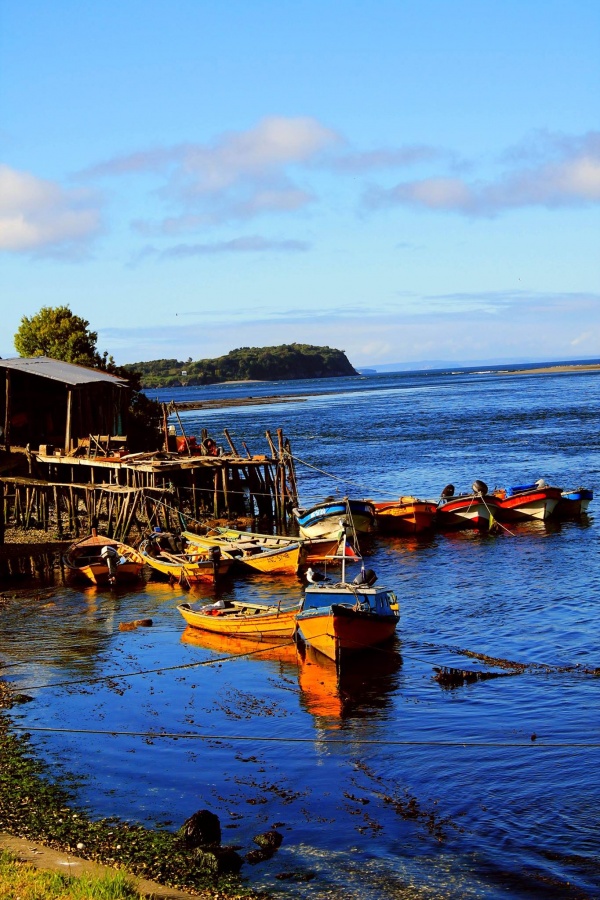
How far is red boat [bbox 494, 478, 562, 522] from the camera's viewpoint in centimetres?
4366

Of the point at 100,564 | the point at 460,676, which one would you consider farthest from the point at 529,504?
the point at 460,676

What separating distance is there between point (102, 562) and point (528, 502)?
64.8 ft

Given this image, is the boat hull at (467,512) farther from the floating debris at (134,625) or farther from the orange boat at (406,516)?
the floating debris at (134,625)

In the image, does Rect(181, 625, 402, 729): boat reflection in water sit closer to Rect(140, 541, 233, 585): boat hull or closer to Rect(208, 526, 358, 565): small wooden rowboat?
Rect(140, 541, 233, 585): boat hull

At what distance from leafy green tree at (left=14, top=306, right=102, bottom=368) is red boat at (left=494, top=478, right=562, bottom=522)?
3399 cm

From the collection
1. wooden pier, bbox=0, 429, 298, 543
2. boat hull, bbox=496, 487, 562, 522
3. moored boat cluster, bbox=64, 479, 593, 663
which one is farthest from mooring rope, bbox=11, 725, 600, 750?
boat hull, bbox=496, 487, 562, 522

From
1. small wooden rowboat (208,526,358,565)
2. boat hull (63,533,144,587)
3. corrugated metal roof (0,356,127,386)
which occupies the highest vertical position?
corrugated metal roof (0,356,127,386)

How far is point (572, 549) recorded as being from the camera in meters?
38.3

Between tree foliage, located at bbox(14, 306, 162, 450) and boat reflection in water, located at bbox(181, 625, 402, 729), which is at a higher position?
tree foliage, located at bbox(14, 306, 162, 450)

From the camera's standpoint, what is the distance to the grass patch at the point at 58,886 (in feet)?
37.3

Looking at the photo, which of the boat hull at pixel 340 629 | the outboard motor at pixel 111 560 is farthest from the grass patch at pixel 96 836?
the outboard motor at pixel 111 560

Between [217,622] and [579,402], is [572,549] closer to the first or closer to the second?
[217,622]

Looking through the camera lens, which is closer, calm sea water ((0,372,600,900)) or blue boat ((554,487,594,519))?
→ calm sea water ((0,372,600,900))

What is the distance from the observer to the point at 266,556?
33719mm
